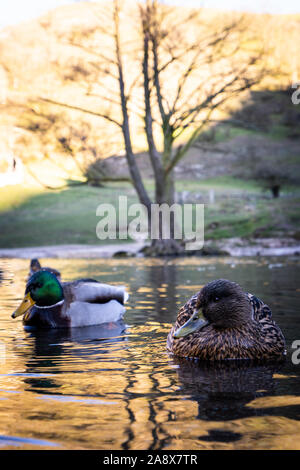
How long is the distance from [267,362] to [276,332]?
0.34 meters

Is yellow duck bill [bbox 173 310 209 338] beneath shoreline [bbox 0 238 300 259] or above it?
beneath

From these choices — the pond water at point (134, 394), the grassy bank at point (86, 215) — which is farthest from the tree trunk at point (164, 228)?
the pond water at point (134, 394)

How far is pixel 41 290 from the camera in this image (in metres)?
8.37

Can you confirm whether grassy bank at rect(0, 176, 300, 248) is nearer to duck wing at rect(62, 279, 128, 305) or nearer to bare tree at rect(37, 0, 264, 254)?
bare tree at rect(37, 0, 264, 254)

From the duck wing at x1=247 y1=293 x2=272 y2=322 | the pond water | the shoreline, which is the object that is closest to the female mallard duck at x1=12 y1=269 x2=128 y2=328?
the pond water

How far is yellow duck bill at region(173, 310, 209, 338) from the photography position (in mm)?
5891

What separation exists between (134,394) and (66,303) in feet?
12.7

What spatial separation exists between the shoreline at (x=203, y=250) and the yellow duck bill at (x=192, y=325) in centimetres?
1721

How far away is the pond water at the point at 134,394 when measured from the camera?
3936 millimetres

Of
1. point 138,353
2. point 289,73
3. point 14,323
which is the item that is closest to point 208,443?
point 138,353

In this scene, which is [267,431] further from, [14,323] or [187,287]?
[187,287]

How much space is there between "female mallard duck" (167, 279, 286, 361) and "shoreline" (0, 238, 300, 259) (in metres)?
16.8

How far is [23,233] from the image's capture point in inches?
1242

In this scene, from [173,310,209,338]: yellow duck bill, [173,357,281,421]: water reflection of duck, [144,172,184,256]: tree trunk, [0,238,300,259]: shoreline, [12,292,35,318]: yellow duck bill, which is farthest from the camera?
[144,172,184,256]: tree trunk
